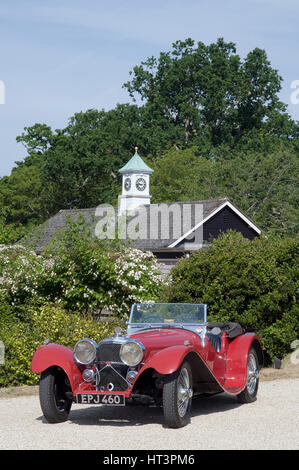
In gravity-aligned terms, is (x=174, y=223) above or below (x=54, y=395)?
above

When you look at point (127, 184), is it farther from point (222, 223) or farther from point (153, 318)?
point (153, 318)

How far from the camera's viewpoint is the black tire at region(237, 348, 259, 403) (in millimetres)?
9734

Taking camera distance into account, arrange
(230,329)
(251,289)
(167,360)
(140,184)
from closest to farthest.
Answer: (167,360) < (230,329) < (251,289) < (140,184)

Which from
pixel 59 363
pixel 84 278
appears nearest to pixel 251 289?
pixel 84 278

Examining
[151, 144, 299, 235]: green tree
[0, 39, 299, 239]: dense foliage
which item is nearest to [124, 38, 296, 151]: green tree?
[0, 39, 299, 239]: dense foliage

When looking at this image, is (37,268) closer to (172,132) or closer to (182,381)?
(182,381)

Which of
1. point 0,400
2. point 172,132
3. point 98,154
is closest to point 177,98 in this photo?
point 172,132

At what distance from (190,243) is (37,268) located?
1825 cm

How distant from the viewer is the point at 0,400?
404 inches

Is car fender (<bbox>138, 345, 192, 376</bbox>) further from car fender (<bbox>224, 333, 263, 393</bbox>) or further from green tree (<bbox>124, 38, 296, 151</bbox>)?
green tree (<bbox>124, 38, 296, 151</bbox>)

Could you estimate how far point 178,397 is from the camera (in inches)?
318

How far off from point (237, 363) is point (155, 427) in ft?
6.82

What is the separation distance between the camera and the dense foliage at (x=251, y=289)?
13.8 meters

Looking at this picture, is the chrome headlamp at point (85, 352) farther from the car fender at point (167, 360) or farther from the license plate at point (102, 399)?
the car fender at point (167, 360)
